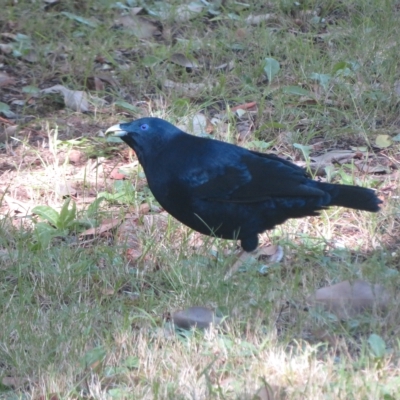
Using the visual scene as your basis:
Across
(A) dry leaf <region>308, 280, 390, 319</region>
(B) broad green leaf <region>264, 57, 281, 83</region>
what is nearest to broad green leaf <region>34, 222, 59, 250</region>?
(A) dry leaf <region>308, 280, 390, 319</region>

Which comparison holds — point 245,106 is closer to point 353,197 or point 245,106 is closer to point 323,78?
point 323,78

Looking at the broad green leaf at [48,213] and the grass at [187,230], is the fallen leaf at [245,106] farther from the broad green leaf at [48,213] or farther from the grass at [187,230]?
the broad green leaf at [48,213]

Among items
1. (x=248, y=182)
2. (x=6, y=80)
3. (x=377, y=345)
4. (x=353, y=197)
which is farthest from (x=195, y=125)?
(x=377, y=345)

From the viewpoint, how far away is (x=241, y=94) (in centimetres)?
670

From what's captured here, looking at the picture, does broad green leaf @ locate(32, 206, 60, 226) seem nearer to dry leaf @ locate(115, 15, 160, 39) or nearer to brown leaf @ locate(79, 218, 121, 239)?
brown leaf @ locate(79, 218, 121, 239)

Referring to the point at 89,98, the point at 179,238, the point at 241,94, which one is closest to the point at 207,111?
the point at 241,94

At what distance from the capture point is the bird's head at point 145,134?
4.74 metres

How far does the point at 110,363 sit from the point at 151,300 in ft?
2.06

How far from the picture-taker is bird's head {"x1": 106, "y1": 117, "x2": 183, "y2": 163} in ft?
15.6

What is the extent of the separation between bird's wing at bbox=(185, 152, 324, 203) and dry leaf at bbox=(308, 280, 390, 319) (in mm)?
750

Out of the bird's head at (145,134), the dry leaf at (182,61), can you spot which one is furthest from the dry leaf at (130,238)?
the dry leaf at (182,61)

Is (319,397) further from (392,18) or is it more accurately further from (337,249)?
(392,18)

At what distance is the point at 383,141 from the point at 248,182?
1646mm

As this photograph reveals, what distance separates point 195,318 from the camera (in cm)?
385
